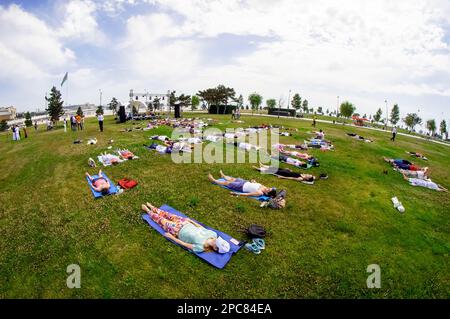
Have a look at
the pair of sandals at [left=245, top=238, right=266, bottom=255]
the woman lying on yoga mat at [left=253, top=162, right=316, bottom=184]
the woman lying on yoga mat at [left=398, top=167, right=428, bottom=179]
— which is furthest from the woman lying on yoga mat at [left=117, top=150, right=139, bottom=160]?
the woman lying on yoga mat at [left=398, top=167, right=428, bottom=179]

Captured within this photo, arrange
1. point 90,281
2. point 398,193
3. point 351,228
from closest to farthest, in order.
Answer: point 90,281 < point 351,228 < point 398,193

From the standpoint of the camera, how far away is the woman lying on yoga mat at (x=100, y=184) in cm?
1138

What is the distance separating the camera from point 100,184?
1187 cm

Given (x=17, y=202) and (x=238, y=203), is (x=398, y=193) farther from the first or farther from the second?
(x=17, y=202)

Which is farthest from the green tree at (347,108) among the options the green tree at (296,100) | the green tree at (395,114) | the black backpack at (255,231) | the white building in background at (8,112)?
the white building in background at (8,112)

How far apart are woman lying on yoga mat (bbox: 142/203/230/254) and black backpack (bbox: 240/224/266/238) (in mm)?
1019

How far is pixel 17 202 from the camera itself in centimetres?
1102

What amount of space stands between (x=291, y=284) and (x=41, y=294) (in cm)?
654

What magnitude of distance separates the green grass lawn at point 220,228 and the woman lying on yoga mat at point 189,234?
1.19 ft

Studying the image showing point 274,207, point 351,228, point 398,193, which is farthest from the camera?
point 398,193

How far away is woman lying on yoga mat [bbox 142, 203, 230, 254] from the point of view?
26.1ft

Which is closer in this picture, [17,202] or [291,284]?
[291,284]

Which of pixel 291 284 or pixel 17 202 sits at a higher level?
pixel 17 202
